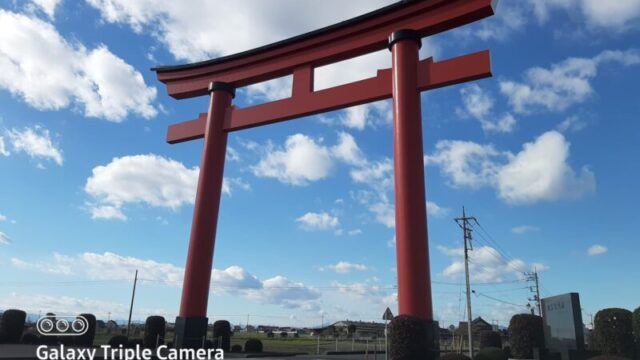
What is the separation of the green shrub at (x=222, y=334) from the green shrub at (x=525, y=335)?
9.51 metres

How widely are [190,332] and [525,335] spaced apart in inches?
393

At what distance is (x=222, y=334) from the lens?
1745 cm

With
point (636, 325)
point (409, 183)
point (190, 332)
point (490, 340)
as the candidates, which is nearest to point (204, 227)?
point (190, 332)

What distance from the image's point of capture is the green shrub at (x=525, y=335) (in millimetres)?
14805

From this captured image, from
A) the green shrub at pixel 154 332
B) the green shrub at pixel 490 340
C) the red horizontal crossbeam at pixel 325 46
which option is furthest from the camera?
the green shrub at pixel 490 340

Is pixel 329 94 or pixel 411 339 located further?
pixel 329 94

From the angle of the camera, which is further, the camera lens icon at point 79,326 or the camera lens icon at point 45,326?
the camera lens icon at point 79,326

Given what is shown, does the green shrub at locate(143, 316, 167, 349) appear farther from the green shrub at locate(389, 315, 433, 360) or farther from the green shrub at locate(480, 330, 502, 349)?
the green shrub at locate(480, 330, 502, 349)

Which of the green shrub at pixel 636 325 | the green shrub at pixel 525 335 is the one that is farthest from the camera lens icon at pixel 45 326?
the green shrub at pixel 636 325

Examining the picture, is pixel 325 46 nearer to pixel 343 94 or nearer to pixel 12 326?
pixel 343 94

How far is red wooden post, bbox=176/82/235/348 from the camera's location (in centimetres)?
1327

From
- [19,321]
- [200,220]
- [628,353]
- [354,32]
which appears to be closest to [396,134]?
[354,32]

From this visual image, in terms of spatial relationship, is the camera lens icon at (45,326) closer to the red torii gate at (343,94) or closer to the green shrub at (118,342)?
the green shrub at (118,342)

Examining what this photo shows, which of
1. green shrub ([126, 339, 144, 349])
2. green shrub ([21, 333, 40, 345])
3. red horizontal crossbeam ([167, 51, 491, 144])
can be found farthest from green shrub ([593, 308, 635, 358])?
green shrub ([21, 333, 40, 345])
